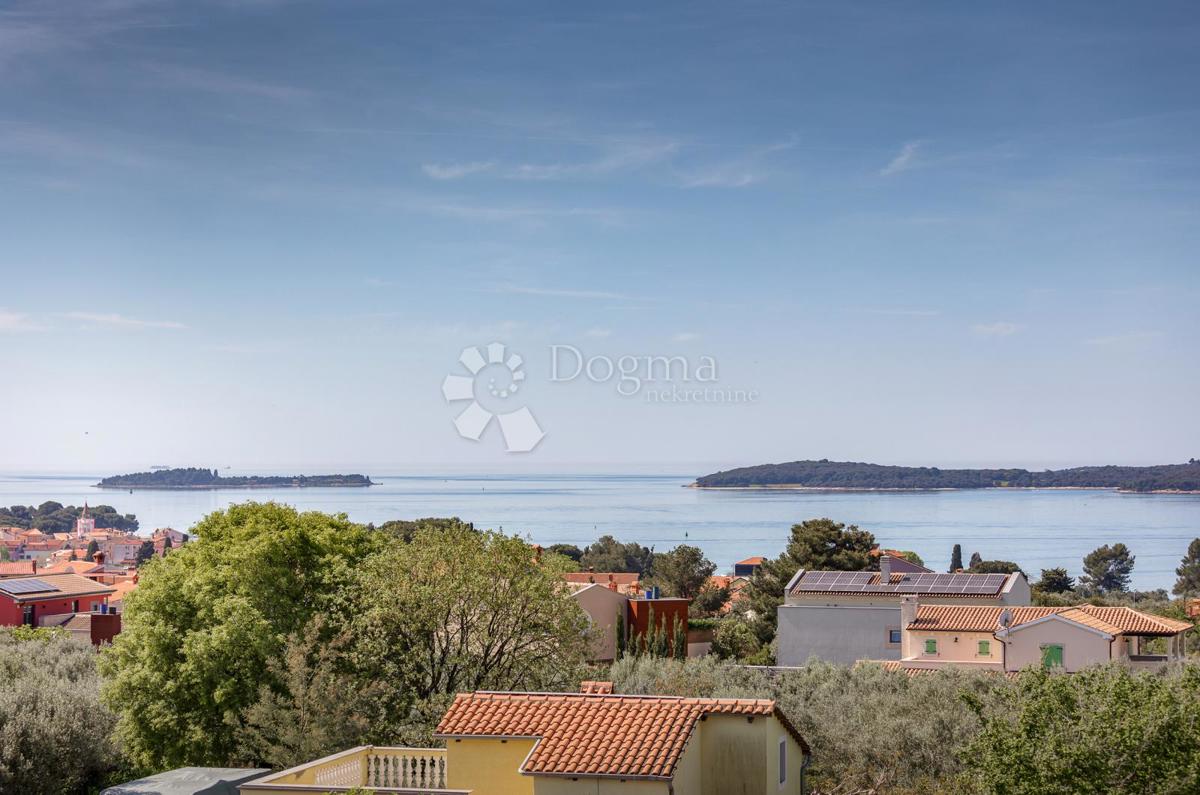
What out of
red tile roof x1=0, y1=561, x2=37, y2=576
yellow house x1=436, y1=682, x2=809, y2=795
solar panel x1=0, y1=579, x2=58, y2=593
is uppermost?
yellow house x1=436, y1=682, x2=809, y2=795

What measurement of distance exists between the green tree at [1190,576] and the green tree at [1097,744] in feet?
283

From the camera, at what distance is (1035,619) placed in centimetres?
3669

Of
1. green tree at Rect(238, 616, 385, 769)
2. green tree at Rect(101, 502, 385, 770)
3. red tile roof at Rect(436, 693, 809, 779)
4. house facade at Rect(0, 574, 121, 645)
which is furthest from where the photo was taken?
house facade at Rect(0, 574, 121, 645)

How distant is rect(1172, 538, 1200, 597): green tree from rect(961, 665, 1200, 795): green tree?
8628cm

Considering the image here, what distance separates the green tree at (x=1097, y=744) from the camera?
13.9 m

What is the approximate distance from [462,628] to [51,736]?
707 cm

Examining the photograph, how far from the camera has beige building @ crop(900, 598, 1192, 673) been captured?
118ft

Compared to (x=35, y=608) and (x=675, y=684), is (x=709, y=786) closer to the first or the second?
(x=675, y=684)

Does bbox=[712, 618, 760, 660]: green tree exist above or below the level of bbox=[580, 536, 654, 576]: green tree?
above

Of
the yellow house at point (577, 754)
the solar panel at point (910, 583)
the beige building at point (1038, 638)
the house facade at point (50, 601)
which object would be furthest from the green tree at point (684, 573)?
the yellow house at point (577, 754)

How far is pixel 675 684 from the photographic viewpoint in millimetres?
27172

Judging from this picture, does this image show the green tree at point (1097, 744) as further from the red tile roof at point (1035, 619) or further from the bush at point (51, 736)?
the red tile roof at point (1035, 619)

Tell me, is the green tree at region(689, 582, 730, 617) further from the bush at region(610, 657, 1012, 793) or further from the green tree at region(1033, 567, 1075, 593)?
the bush at region(610, 657, 1012, 793)

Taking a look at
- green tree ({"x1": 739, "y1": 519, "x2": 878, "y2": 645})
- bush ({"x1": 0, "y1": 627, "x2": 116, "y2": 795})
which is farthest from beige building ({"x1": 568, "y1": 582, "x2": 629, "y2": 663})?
green tree ({"x1": 739, "y1": 519, "x2": 878, "y2": 645})
